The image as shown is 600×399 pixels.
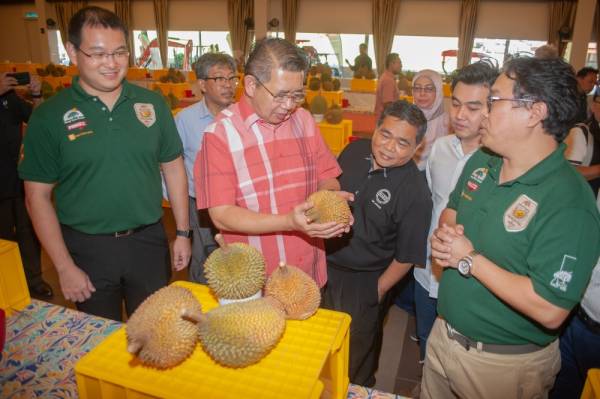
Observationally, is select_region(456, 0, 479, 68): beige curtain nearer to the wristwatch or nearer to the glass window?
the glass window

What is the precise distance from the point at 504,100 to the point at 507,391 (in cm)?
98

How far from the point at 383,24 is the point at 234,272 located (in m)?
14.1

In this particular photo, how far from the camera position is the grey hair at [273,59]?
143 centimetres

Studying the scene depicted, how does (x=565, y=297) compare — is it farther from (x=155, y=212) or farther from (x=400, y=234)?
(x=155, y=212)

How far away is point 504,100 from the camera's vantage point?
4.19 ft

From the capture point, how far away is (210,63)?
9.62 ft

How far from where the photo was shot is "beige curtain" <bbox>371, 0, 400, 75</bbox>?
13148 millimetres

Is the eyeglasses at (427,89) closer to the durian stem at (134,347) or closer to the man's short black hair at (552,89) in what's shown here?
the man's short black hair at (552,89)

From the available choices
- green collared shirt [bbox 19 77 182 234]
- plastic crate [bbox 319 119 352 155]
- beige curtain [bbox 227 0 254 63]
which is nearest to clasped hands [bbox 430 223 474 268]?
green collared shirt [bbox 19 77 182 234]

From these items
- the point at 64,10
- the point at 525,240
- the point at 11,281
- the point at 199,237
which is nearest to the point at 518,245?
the point at 525,240

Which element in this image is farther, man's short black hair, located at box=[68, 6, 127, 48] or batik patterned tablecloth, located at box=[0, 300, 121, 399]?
man's short black hair, located at box=[68, 6, 127, 48]

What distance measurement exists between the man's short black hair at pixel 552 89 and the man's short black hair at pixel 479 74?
74 centimetres

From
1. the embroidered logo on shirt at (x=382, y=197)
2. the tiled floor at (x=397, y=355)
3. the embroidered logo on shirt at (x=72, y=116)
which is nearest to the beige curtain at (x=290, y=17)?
the tiled floor at (x=397, y=355)

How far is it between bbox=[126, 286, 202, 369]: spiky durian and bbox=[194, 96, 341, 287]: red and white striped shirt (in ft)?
1.95
